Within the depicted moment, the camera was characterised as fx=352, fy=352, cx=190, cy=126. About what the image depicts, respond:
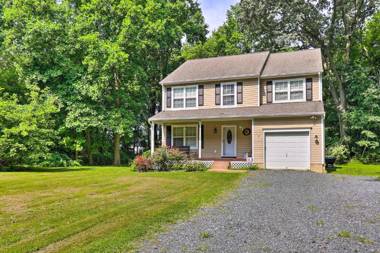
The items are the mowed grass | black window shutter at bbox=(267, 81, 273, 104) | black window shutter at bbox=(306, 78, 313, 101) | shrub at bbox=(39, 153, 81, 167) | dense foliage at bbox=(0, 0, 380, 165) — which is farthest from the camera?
dense foliage at bbox=(0, 0, 380, 165)

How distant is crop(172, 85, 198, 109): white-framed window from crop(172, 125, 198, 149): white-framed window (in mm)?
1385

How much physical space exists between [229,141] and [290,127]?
4.33 m

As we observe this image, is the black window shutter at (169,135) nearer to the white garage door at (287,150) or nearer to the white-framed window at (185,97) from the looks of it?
the white-framed window at (185,97)

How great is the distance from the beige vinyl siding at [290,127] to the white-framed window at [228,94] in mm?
2761

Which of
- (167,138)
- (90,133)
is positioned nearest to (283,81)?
(167,138)

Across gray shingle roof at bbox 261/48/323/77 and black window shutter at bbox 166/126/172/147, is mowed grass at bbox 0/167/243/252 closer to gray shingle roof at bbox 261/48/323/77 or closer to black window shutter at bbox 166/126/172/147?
black window shutter at bbox 166/126/172/147

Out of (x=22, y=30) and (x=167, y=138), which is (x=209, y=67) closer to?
(x=167, y=138)

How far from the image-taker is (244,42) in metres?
31.6

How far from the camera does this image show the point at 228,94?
69.8 feet

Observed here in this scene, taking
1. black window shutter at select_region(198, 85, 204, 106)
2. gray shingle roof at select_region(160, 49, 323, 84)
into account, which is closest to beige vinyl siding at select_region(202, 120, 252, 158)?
black window shutter at select_region(198, 85, 204, 106)

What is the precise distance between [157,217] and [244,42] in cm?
2664

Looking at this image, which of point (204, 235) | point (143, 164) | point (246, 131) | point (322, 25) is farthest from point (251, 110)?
point (204, 235)

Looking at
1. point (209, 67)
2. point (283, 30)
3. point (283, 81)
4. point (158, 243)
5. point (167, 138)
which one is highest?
point (283, 30)

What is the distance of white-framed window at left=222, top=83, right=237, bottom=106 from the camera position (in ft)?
69.4
